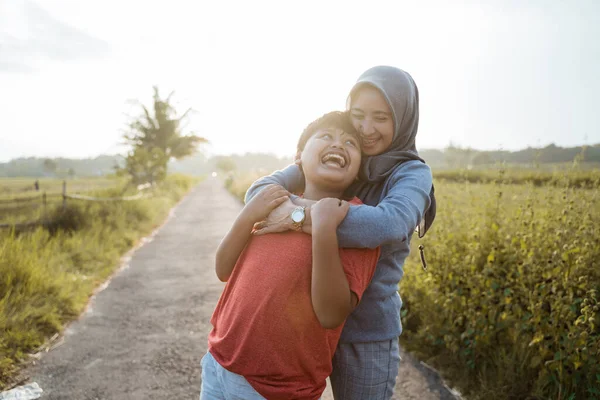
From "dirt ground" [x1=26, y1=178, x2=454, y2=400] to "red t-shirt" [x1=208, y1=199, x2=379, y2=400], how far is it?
2147 millimetres

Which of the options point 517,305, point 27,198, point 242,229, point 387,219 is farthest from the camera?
point 27,198

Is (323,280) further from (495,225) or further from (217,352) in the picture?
(495,225)

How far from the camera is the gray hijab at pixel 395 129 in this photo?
1575 mm

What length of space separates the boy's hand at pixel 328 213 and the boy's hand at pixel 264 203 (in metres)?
0.17

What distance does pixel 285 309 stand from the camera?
1.22 m

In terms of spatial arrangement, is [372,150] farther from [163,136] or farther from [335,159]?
[163,136]

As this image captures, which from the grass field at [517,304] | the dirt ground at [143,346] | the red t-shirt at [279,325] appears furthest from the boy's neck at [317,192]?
the dirt ground at [143,346]

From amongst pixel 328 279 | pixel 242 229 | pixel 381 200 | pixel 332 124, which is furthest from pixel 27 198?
pixel 328 279

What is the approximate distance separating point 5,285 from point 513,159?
5081mm

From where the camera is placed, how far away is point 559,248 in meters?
2.97

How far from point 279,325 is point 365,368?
494 mm

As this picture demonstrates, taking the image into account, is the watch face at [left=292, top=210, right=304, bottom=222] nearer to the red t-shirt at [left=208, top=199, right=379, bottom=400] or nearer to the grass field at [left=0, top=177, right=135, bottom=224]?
the red t-shirt at [left=208, top=199, right=379, bottom=400]

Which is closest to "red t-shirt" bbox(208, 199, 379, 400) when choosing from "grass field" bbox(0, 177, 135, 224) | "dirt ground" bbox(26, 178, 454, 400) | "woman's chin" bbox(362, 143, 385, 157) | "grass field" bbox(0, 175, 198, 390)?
"woman's chin" bbox(362, 143, 385, 157)

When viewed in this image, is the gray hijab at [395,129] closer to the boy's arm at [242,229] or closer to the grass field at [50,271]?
the boy's arm at [242,229]
